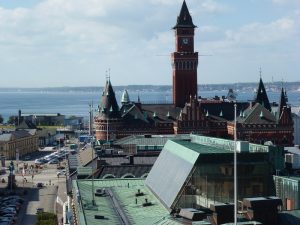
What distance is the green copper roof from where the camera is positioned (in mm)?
30141

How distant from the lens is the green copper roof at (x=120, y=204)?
30141 millimetres

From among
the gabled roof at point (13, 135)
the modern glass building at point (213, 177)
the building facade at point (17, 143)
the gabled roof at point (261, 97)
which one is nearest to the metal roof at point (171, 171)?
the modern glass building at point (213, 177)

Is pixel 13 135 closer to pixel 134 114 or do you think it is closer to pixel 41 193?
pixel 134 114

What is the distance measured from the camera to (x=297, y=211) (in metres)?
28.3

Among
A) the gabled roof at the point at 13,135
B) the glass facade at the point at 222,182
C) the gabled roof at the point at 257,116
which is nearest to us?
the glass facade at the point at 222,182

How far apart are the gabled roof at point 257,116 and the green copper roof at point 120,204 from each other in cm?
5517

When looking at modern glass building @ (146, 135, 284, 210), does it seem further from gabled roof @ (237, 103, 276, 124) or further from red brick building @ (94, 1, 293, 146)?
gabled roof @ (237, 103, 276, 124)

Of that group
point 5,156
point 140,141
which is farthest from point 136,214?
point 5,156

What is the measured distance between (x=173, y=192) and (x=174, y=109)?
72564mm

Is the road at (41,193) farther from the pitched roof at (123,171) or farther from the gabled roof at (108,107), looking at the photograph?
the pitched roof at (123,171)

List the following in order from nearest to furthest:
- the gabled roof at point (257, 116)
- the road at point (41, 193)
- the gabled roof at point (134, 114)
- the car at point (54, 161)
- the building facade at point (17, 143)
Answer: the road at point (41, 193) < the gabled roof at point (257, 116) < the gabled roof at point (134, 114) < the car at point (54, 161) < the building facade at point (17, 143)

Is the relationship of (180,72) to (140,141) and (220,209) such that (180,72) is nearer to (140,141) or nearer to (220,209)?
(140,141)

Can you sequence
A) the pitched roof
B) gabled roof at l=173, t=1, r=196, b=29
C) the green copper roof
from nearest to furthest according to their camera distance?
the green copper roof < the pitched roof < gabled roof at l=173, t=1, r=196, b=29

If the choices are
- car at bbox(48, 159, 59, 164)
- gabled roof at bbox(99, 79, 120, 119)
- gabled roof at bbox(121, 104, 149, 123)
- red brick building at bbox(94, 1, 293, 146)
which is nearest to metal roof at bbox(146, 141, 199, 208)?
red brick building at bbox(94, 1, 293, 146)
